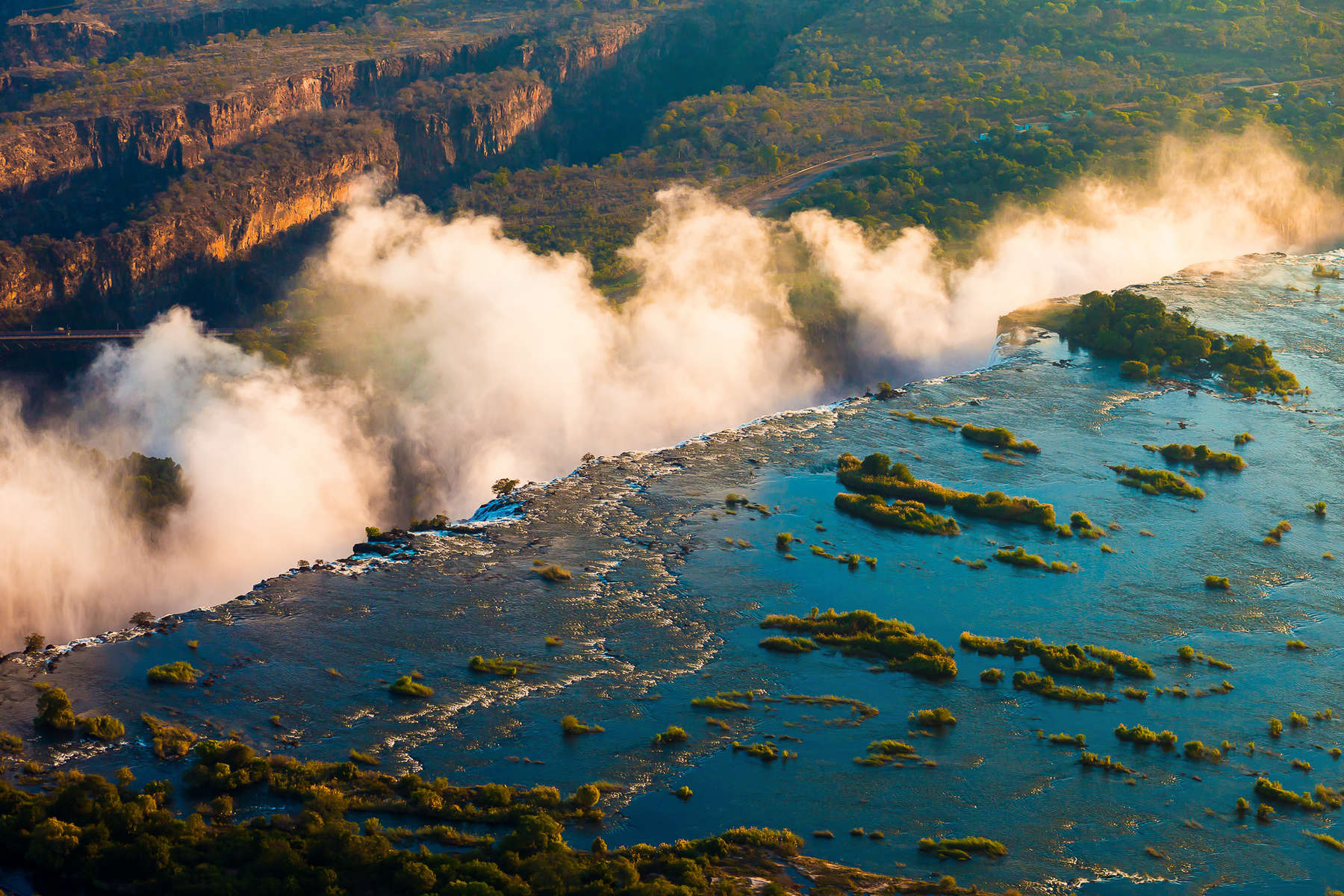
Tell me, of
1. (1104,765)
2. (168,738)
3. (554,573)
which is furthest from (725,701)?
(168,738)

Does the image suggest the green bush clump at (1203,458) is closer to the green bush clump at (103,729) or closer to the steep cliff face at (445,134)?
the green bush clump at (103,729)

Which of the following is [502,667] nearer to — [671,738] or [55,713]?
[671,738]

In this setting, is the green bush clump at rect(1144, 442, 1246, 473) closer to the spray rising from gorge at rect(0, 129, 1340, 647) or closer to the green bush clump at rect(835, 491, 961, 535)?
the green bush clump at rect(835, 491, 961, 535)

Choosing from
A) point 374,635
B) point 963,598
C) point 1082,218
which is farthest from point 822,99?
point 374,635

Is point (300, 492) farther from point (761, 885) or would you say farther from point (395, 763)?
point (761, 885)

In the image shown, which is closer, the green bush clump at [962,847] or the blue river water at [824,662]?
the green bush clump at [962,847]

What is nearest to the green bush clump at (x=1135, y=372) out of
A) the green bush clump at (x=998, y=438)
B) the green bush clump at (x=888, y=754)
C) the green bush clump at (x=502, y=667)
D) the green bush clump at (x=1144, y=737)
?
the green bush clump at (x=998, y=438)
